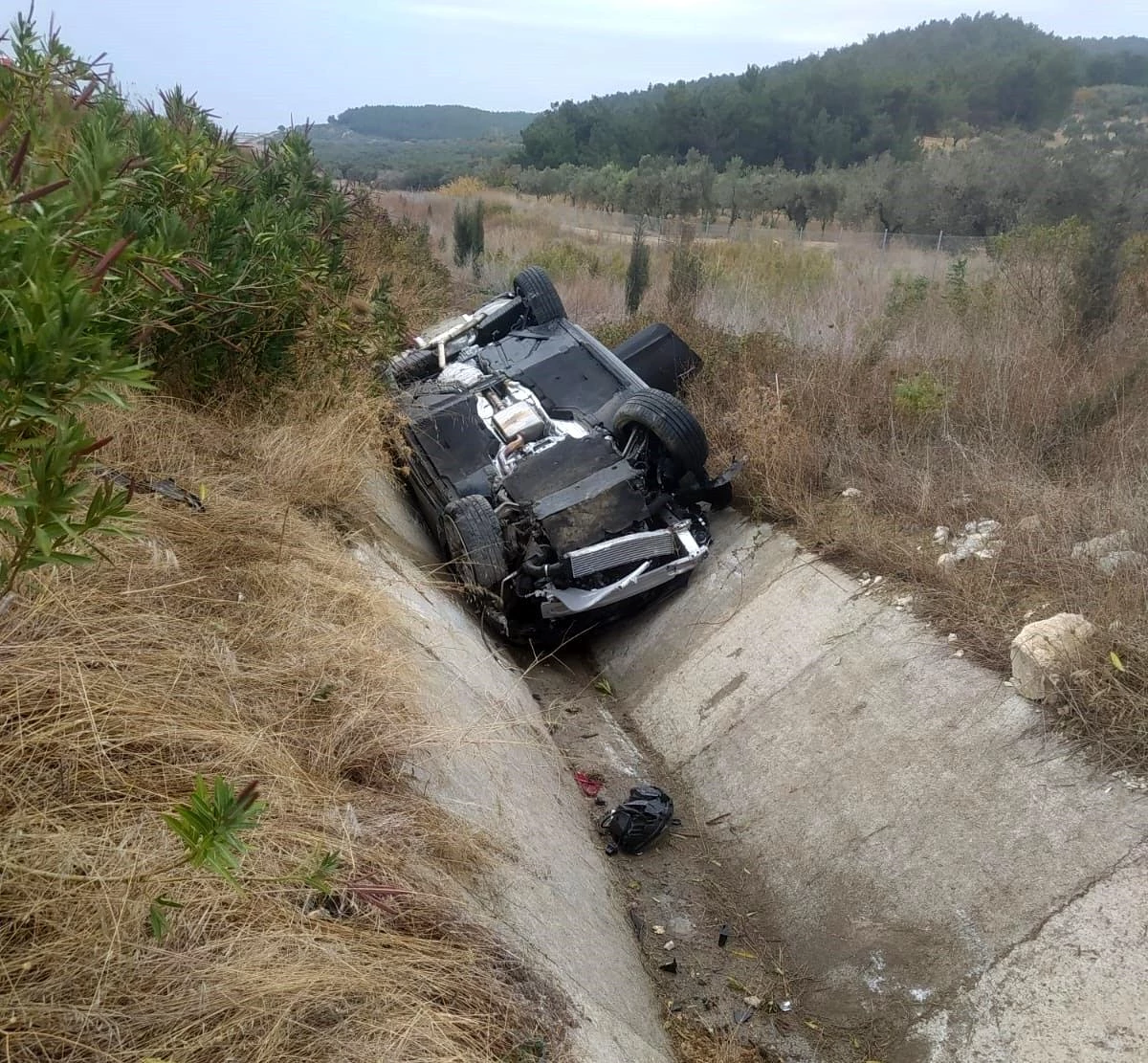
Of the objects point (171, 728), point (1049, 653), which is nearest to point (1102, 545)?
point (1049, 653)

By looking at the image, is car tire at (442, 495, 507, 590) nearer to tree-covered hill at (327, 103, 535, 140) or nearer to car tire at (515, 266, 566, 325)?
car tire at (515, 266, 566, 325)

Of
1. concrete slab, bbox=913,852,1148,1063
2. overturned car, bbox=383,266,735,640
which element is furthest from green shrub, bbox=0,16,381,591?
concrete slab, bbox=913,852,1148,1063

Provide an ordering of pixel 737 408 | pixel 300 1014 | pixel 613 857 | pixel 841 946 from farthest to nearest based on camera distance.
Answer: pixel 737 408 < pixel 613 857 < pixel 841 946 < pixel 300 1014

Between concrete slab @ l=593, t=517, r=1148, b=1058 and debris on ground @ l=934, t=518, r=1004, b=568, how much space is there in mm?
567

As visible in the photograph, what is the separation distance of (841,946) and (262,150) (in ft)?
24.0

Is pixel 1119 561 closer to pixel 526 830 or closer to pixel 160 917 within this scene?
pixel 526 830

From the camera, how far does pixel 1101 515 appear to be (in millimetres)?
5598

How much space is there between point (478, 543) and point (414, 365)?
281 centimetres

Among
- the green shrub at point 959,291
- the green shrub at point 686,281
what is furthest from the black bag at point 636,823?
the green shrub at point 686,281

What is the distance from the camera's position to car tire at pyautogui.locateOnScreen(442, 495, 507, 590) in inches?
255

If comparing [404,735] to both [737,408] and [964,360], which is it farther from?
[964,360]

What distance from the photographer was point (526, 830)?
13.6 ft

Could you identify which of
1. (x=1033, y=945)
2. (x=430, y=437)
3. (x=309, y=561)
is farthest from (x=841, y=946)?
(x=430, y=437)

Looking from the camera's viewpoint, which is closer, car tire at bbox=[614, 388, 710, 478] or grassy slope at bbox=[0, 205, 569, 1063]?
grassy slope at bbox=[0, 205, 569, 1063]
